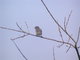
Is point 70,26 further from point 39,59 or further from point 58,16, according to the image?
point 39,59

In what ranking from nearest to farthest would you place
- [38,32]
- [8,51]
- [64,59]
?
[38,32]
[8,51]
[64,59]

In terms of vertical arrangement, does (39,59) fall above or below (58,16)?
below

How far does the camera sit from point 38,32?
1.13 ft

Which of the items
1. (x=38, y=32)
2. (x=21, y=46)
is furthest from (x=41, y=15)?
(x=38, y=32)

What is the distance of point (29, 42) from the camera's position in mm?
851

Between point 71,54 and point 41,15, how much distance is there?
1.10ft

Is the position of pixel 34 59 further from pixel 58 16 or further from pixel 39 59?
pixel 58 16

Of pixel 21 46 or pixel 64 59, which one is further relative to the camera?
pixel 64 59

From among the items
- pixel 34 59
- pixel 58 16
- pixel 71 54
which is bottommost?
pixel 71 54

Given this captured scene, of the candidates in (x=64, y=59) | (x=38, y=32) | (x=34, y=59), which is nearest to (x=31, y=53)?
(x=34, y=59)

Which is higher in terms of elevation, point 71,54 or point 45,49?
point 45,49

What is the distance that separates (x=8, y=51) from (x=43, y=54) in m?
0.20

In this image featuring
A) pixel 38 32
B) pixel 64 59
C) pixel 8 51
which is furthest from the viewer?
pixel 64 59

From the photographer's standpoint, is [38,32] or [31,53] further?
[31,53]
